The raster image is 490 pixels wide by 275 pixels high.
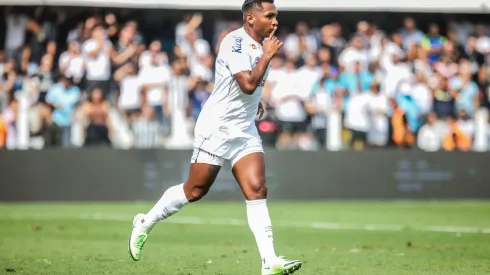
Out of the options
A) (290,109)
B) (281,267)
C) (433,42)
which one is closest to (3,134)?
(290,109)

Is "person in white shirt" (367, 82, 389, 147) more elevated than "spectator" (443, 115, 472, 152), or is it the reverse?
"person in white shirt" (367, 82, 389, 147)

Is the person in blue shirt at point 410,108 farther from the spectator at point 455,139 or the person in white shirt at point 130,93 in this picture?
the person in white shirt at point 130,93

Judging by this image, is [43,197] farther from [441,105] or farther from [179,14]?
[441,105]

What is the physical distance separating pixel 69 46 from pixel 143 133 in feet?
7.82

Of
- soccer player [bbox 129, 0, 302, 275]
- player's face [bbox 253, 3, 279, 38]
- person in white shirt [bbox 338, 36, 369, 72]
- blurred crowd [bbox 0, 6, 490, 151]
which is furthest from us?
person in white shirt [bbox 338, 36, 369, 72]

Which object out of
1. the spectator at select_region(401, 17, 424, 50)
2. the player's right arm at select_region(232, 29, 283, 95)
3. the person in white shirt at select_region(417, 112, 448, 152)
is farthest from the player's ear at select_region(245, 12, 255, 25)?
the spectator at select_region(401, 17, 424, 50)

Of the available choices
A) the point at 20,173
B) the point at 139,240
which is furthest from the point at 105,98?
the point at 139,240

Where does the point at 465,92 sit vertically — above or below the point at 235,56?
below

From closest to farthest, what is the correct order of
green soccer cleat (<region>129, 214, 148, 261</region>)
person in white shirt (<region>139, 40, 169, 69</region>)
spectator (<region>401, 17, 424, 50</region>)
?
green soccer cleat (<region>129, 214, 148, 261</region>) → person in white shirt (<region>139, 40, 169, 69</region>) → spectator (<region>401, 17, 424, 50</region>)

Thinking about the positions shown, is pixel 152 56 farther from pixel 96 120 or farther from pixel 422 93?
pixel 422 93

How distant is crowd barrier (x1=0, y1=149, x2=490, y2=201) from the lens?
1930cm

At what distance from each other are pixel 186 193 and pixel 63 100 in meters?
10.5

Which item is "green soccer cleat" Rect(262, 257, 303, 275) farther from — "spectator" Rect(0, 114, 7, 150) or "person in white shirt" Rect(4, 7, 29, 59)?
"person in white shirt" Rect(4, 7, 29, 59)

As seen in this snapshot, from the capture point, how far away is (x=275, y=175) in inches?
791
